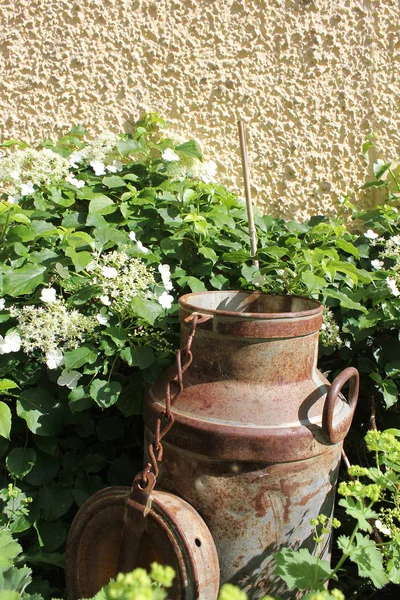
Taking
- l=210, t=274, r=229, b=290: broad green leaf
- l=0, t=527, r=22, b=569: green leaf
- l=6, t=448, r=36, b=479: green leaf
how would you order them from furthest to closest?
l=210, t=274, r=229, b=290: broad green leaf, l=6, t=448, r=36, b=479: green leaf, l=0, t=527, r=22, b=569: green leaf

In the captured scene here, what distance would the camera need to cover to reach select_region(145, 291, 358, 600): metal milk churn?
1.43 m

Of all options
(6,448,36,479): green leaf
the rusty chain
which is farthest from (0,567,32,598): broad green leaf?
(6,448,36,479): green leaf

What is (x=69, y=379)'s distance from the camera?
1695 millimetres

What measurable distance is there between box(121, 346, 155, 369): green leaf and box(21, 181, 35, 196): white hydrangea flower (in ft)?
3.03

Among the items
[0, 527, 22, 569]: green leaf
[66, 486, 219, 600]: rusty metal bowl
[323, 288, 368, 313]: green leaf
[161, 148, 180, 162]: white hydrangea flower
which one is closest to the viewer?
[66, 486, 219, 600]: rusty metal bowl

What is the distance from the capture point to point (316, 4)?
2451mm

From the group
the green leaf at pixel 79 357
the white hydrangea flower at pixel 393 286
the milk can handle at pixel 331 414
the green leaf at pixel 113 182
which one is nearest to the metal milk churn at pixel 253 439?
the milk can handle at pixel 331 414

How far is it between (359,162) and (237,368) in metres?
1.50

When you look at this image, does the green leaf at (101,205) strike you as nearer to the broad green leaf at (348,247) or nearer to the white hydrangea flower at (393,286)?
the broad green leaf at (348,247)

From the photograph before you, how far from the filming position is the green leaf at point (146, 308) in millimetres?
1651

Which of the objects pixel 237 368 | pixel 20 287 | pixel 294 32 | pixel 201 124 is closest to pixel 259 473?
pixel 237 368

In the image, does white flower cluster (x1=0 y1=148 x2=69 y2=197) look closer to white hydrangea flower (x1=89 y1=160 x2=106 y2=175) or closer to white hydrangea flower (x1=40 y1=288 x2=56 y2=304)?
white hydrangea flower (x1=89 y1=160 x2=106 y2=175)

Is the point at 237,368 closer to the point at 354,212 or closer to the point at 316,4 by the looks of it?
the point at 354,212

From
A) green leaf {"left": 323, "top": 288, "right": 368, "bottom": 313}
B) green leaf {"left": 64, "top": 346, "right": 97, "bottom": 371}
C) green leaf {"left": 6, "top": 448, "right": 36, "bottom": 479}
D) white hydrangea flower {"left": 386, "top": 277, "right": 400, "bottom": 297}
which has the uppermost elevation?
white hydrangea flower {"left": 386, "top": 277, "right": 400, "bottom": 297}
